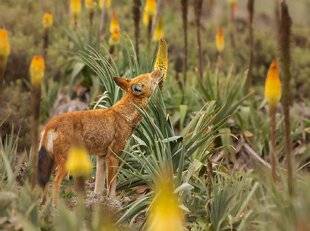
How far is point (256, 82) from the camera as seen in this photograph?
1475cm

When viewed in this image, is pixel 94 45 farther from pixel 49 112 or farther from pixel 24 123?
pixel 49 112

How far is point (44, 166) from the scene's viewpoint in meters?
5.61

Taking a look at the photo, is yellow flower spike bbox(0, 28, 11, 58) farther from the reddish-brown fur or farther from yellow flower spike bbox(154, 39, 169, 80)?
yellow flower spike bbox(154, 39, 169, 80)

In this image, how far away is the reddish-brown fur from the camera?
5805 millimetres

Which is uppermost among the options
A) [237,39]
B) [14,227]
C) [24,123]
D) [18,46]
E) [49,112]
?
[237,39]

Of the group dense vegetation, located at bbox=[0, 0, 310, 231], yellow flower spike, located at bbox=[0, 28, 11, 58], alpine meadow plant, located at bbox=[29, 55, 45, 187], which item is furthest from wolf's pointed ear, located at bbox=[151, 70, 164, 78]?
alpine meadow plant, located at bbox=[29, 55, 45, 187]

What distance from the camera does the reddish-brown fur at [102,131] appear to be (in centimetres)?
580

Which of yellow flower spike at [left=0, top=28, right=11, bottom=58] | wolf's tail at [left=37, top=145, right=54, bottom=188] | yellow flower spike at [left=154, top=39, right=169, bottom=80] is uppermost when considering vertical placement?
yellow flower spike at [left=154, top=39, right=169, bottom=80]

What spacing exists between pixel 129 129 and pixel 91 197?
2.00 ft

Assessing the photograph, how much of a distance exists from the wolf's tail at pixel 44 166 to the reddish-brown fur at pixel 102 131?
0.10 ft

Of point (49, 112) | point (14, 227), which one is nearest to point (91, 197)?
point (14, 227)

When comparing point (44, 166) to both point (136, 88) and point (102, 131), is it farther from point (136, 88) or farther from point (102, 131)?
point (136, 88)

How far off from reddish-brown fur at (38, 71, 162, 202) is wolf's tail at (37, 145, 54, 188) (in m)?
0.03

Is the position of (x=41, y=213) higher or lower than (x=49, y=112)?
lower
